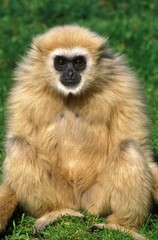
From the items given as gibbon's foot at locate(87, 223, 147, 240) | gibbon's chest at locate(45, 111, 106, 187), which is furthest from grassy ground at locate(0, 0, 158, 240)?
gibbon's foot at locate(87, 223, 147, 240)

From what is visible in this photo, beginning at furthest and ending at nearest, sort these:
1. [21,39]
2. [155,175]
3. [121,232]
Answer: [21,39], [155,175], [121,232]

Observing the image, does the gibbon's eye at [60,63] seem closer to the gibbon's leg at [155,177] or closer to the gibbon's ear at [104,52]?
the gibbon's ear at [104,52]

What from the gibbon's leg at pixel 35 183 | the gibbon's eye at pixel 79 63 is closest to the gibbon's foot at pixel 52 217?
the gibbon's leg at pixel 35 183

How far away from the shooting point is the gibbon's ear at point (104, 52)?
853 cm

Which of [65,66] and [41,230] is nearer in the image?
[41,230]

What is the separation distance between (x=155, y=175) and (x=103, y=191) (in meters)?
0.58

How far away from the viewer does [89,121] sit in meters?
8.41

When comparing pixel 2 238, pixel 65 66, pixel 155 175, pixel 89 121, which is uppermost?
pixel 65 66

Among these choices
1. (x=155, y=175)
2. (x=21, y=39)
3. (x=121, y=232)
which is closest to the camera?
(x=121, y=232)

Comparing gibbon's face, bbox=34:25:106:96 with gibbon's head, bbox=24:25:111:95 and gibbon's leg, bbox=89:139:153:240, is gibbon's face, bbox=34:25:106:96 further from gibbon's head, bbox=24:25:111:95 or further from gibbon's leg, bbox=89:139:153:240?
gibbon's leg, bbox=89:139:153:240

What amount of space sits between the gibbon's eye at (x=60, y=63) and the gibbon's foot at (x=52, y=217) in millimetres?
1515

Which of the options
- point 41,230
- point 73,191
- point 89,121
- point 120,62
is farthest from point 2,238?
point 120,62

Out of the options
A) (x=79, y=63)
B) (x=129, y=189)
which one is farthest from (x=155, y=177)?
(x=79, y=63)

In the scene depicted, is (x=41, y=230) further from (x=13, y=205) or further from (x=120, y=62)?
(x=120, y=62)
